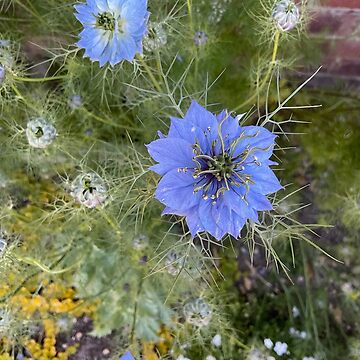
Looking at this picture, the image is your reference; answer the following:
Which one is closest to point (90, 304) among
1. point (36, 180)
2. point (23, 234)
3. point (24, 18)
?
point (23, 234)

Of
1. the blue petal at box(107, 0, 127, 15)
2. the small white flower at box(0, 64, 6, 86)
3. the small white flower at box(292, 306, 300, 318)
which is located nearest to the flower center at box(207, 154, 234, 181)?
the blue petal at box(107, 0, 127, 15)

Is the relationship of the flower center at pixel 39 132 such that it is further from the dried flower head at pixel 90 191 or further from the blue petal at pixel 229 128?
the blue petal at pixel 229 128

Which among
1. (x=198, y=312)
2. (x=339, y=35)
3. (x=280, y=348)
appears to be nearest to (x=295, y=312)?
(x=280, y=348)

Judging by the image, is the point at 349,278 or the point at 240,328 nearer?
the point at 240,328

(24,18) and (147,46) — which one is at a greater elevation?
(147,46)

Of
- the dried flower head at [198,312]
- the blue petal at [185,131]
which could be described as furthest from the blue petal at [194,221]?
the dried flower head at [198,312]

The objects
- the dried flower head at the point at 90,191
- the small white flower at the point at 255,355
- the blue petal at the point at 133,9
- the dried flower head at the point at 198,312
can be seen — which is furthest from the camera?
the small white flower at the point at 255,355

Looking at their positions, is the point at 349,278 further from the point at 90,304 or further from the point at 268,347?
the point at 90,304
